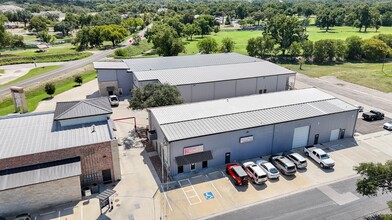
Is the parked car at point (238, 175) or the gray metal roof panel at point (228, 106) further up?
the gray metal roof panel at point (228, 106)

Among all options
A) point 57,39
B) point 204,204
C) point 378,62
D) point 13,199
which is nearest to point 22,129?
point 13,199

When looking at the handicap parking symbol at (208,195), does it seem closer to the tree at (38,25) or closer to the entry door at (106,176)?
the entry door at (106,176)

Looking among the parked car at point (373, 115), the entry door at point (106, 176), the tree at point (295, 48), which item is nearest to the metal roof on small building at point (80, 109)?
the entry door at point (106, 176)

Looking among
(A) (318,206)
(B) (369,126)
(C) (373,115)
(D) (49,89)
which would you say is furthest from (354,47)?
(D) (49,89)

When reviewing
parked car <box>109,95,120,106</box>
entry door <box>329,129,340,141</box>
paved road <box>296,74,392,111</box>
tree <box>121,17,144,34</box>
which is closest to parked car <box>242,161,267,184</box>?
entry door <box>329,129,340,141</box>

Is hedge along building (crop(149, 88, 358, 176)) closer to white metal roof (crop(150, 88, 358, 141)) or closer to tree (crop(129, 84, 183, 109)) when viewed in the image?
white metal roof (crop(150, 88, 358, 141))

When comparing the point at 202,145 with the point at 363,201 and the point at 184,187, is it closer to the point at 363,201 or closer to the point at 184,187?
the point at 184,187

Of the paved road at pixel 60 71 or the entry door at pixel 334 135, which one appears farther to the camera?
the paved road at pixel 60 71
